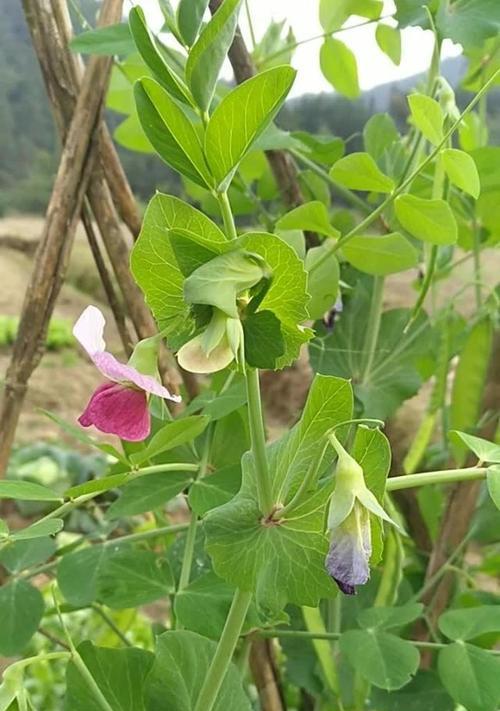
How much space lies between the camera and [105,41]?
0.51 meters

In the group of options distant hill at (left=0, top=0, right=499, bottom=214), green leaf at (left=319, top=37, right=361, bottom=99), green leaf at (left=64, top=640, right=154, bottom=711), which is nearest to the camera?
green leaf at (left=64, top=640, right=154, bottom=711)

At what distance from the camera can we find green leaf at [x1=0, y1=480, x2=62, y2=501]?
0.37 metres

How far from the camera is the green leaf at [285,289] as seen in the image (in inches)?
12.0

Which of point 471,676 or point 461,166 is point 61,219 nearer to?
point 461,166

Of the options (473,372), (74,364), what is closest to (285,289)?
(473,372)

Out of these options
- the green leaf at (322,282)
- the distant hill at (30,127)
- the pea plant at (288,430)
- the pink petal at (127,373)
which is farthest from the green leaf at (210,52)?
the distant hill at (30,127)

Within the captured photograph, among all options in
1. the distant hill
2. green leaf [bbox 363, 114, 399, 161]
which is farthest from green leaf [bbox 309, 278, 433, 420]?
the distant hill

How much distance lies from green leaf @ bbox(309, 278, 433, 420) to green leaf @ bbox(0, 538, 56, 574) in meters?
0.24

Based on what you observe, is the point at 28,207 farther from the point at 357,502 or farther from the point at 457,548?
the point at 357,502

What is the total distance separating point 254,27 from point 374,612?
0.46 m

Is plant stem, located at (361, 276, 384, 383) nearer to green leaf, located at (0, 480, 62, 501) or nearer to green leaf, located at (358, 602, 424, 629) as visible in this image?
green leaf, located at (358, 602, 424, 629)

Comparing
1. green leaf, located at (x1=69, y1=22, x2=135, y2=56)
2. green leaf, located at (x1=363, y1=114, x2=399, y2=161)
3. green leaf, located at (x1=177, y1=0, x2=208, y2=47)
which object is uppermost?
green leaf, located at (x1=69, y1=22, x2=135, y2=56)

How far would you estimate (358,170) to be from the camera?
479 millimetres

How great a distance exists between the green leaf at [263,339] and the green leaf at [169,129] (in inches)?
2.5
